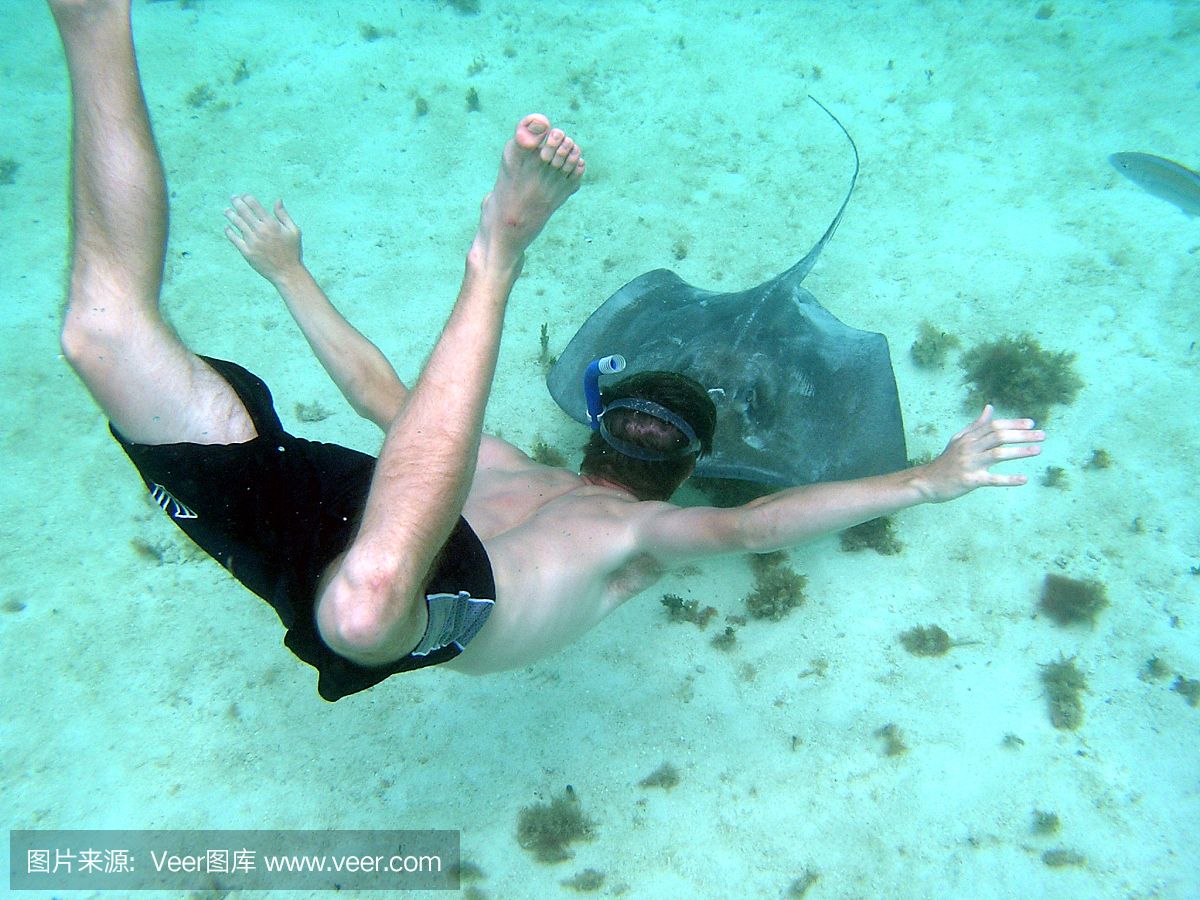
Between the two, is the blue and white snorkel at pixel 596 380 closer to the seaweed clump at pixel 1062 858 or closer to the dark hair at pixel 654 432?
the dark hair at pixel 654 432

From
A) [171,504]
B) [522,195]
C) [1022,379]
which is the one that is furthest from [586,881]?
[1022,379]

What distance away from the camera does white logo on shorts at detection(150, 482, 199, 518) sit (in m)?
A: 2.86

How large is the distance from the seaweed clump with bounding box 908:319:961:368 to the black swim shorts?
5.10 meters

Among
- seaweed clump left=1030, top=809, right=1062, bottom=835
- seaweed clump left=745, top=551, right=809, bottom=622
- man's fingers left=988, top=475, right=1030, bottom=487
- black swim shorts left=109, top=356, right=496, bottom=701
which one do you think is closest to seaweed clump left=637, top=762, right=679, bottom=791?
seaweed clump left=745, top=551, right=809, bottom=622

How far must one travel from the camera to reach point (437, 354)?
2318 millimetres

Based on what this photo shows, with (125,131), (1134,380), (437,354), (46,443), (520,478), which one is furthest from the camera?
(46,443)

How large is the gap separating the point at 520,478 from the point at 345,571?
2010 millimetres

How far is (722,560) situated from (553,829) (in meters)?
2.35

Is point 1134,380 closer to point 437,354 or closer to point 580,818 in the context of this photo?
point 580,818

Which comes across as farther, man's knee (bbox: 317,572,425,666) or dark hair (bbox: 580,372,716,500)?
dark hair (bbox: 580,372,716,500)

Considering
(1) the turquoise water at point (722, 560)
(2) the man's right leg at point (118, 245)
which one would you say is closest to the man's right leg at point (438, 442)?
(2) the man's right leg at point (118, 245)

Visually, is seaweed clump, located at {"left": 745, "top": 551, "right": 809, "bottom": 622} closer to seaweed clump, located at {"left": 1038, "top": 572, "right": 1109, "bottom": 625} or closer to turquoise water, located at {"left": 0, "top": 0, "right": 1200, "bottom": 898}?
turquoise water, located at {"left": 0, "top": 0, "right": 1200, "bottom": 898}

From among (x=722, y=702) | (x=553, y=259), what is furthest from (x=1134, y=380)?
(x=553, y=259)

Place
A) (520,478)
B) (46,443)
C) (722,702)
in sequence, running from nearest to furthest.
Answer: (520,478)
(722,702)
(46,443)
